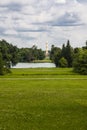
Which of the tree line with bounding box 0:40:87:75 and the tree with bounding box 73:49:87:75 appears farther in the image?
the tree line with bounding box 0:40:87:75

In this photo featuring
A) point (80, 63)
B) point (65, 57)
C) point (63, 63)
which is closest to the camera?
point (80, 63)

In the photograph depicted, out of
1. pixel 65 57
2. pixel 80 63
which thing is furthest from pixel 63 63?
pixel 80 63

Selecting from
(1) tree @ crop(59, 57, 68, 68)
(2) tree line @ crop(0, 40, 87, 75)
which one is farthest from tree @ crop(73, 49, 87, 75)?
(1) tree @ crop(59, 57, 68, 68)

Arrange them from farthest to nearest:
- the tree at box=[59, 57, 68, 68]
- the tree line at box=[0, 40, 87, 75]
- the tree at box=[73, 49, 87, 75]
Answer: the tree at box=[59, 57, 68, 68] → the tree line at box=[0, 40, 87, 75] → the tree at box=[73, 49, 87, 75]

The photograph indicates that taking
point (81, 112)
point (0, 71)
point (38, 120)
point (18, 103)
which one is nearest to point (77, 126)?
point (38, 120)

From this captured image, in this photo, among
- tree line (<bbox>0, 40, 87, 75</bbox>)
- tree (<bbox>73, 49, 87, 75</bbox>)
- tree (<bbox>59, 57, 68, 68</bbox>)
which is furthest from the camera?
tree (<bbox>59, 57, 68, 68</bbox>)

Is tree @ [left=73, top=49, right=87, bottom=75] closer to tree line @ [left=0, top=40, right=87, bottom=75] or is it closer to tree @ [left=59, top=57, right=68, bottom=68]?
tree line @ [left=0, top=40, right=87, bottom=75]

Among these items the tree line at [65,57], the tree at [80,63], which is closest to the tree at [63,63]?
the tree line at [65,57]

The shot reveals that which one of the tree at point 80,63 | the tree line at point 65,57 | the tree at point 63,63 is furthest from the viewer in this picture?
the tree at point 63,63

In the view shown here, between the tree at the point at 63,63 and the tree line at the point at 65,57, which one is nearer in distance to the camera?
the tree line at the point at 65,57

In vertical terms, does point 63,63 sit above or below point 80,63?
below

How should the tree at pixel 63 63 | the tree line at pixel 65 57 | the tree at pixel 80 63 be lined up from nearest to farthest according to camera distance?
the tree at pixel 80 63, the tree line at pixel 65 57, the tree at pixel 63 63

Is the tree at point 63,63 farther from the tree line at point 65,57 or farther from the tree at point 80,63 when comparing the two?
the tree at point 80,63

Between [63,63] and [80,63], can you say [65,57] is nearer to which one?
[63,63]
